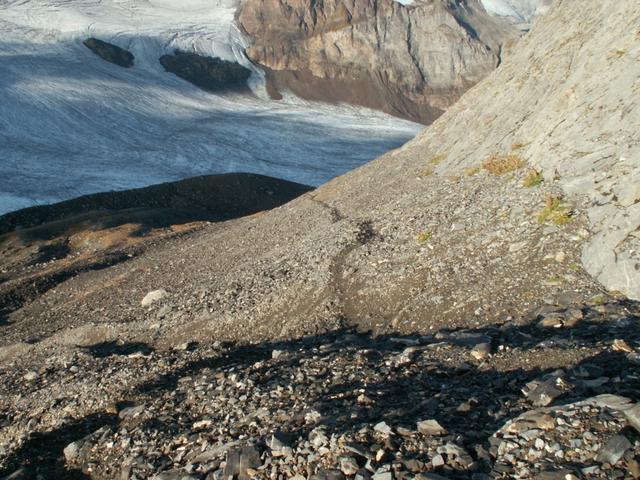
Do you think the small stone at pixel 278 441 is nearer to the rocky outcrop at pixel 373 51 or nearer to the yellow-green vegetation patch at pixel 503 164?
the yellow-green vegetation patch at pixel 503 164

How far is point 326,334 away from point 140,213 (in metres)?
21.5

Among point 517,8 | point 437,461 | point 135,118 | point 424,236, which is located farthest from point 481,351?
point 517,8

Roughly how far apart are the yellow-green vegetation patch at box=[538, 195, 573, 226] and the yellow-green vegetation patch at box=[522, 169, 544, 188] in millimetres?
945

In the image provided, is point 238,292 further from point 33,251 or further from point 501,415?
point 33,251

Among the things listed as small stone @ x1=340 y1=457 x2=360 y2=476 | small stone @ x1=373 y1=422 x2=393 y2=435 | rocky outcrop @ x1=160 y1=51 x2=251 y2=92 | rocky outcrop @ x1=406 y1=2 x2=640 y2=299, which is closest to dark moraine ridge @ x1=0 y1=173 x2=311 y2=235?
rocky outcrop @ x1=406 y1=2 x2=640 y2=299

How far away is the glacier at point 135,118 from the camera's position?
1804 inches

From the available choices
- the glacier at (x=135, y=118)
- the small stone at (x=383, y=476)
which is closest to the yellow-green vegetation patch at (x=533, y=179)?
the small stone at (x=383, y=476)

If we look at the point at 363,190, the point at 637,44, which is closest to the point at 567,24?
the point at 637,44

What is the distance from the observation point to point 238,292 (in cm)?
1434

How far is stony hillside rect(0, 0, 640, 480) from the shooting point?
623 centimetres

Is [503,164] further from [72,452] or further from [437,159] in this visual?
[72,452]

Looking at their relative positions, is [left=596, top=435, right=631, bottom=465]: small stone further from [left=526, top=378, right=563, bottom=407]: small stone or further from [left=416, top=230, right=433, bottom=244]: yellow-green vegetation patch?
[left=416, top=230, right=433, bottom=244]: yellow-green vegetation patch

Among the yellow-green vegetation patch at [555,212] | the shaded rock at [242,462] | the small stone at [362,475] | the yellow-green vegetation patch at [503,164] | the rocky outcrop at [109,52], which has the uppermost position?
the yellow-green vegetation patch at [503,164]

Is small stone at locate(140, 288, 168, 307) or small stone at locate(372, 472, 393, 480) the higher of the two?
small stone at locate(372, 472, 393, 480)
